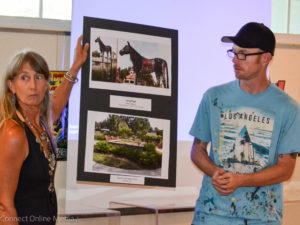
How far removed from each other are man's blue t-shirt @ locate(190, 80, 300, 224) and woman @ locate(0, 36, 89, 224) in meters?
0.83

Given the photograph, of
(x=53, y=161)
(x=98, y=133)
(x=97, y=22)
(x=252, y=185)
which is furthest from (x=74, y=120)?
(x=252, y=185)

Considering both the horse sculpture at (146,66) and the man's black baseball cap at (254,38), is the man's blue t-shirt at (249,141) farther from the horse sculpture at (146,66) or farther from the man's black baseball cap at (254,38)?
the horse sculpture at (146,66)

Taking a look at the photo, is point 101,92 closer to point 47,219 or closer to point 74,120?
point 74,120

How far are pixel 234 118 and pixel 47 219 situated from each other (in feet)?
3.46

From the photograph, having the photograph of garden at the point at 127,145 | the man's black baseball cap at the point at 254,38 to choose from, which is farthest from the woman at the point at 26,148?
the man's black baseball cap at the point at 254,38

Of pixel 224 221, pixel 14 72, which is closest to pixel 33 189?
pixel 14 72

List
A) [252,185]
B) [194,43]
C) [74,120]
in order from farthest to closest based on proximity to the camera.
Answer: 1. [194,43]
2. [74,120]
3. [252,185]

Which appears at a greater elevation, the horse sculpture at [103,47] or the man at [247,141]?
the horse sculpture at [103,47]

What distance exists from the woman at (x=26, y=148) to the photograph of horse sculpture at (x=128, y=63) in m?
0.57

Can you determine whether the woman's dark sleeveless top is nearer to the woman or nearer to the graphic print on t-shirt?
the woman

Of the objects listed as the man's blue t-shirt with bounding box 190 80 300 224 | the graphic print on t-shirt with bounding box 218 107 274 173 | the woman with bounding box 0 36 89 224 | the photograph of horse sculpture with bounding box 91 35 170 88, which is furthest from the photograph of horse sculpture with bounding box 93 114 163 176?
the woman with bounding box 0 36 89 224

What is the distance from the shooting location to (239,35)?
98.3 inches

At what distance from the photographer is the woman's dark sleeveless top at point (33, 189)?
6.12 ft

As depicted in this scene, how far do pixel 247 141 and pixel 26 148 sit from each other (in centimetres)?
112
